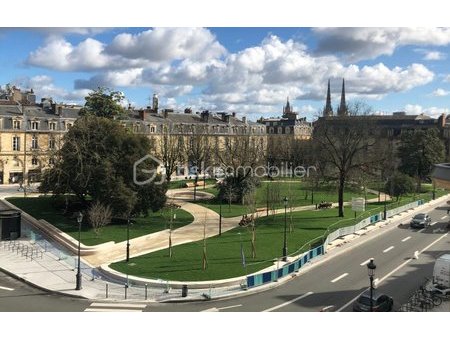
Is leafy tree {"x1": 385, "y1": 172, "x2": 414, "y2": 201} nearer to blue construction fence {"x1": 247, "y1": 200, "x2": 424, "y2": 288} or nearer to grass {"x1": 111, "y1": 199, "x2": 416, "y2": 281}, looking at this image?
grass {"x1": 111, "y1": 199, "x2": 416, "y2": 281}

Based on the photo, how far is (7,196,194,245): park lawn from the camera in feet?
123

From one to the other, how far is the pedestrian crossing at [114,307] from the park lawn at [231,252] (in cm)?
381

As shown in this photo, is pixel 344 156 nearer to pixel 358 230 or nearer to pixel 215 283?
pixel 358 230

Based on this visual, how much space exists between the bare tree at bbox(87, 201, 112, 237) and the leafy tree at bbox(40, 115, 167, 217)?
57.7 inches

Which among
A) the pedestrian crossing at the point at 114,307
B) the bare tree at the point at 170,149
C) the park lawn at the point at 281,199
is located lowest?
the pedestrian crossing at the point at 114,307

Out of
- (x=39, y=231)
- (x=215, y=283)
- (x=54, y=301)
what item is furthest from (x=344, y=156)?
(x=54, y=301)

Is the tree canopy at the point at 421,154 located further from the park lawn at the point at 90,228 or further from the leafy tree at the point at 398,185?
the park lawn at the point at 90,228

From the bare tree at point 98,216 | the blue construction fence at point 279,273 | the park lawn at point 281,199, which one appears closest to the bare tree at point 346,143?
the park lawn at point 281,199

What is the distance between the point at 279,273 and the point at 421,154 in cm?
7124

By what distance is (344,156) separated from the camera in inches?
1951

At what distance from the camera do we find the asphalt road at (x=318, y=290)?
927 inches

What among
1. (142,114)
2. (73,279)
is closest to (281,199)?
(73,279)

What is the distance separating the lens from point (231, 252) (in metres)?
33.9

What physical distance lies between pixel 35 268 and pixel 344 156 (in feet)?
107
